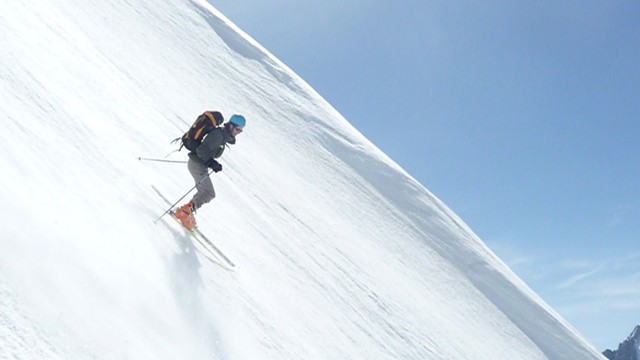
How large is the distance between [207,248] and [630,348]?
566ft

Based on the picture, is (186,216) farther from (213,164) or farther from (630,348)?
(630,348)

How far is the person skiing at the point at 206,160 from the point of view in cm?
782

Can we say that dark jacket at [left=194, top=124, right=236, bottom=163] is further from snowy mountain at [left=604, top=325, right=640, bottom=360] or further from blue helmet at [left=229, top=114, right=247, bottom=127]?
snowy mountain at [left=604, top=325, right=640, bottom=360]

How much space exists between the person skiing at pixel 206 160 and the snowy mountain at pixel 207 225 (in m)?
0.23

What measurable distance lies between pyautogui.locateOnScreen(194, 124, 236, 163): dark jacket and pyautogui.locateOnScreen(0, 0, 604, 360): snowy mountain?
95cm

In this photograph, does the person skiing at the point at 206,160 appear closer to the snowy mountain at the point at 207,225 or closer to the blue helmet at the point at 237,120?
the blue helmet at the point at 237,120

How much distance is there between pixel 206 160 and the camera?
316 inches

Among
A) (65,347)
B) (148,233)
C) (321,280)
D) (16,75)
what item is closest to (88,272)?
(65,347)

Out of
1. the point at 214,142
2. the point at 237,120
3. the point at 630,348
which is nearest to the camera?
the point at 237,120

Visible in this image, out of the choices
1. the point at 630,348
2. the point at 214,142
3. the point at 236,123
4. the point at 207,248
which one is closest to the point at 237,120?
the point at 236,123

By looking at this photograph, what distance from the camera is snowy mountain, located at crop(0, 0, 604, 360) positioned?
207 inches

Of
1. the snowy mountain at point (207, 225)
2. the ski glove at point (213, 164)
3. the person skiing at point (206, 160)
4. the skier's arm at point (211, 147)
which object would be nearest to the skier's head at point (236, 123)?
the person skiing at point (206, 160)

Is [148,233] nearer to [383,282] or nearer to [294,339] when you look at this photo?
[294,339]

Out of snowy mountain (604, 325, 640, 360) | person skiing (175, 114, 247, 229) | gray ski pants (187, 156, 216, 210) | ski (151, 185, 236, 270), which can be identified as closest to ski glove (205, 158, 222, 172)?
person skiing (175, 114, 247, 229)
